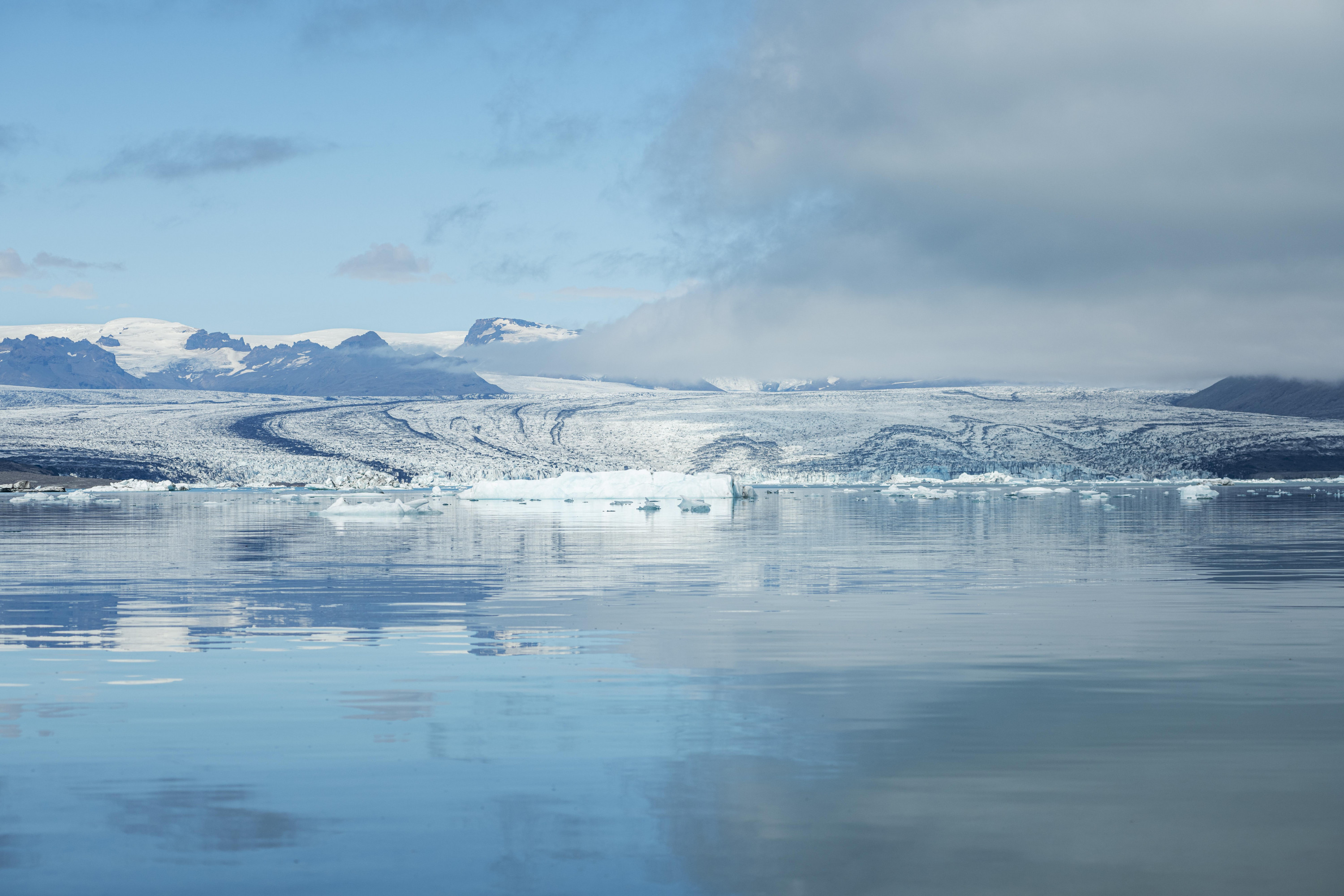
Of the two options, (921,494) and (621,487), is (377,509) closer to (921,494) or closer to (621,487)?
(621,487)

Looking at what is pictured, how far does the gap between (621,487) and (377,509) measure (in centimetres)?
3455

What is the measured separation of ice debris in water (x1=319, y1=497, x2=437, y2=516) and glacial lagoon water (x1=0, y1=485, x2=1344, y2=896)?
34.6 m

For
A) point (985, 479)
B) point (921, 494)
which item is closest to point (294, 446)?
point (985, 479)

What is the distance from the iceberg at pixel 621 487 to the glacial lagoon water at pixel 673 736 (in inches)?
2546

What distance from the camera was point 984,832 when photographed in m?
7.34

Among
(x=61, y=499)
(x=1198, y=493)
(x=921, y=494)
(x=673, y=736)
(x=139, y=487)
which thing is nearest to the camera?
(x=673, y=736)

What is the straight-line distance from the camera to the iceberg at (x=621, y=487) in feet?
291

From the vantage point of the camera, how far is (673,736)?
9.88m

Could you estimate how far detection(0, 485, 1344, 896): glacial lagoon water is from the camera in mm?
6906

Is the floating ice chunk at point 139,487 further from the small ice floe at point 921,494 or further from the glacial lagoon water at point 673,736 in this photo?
the glacial lagoon water at point 673,736

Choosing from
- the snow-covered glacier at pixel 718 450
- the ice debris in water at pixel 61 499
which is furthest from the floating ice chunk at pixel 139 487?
the snow-covered glacier at pixel 718 450

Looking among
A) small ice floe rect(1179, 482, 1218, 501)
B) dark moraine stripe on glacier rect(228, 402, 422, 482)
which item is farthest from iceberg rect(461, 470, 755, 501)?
dark moraine stripe on glacier rect(228, 402, 422, 482)

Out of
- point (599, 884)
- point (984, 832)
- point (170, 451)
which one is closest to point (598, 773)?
point (599, 884)

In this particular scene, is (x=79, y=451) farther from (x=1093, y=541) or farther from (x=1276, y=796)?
(x=1276, y=796)
